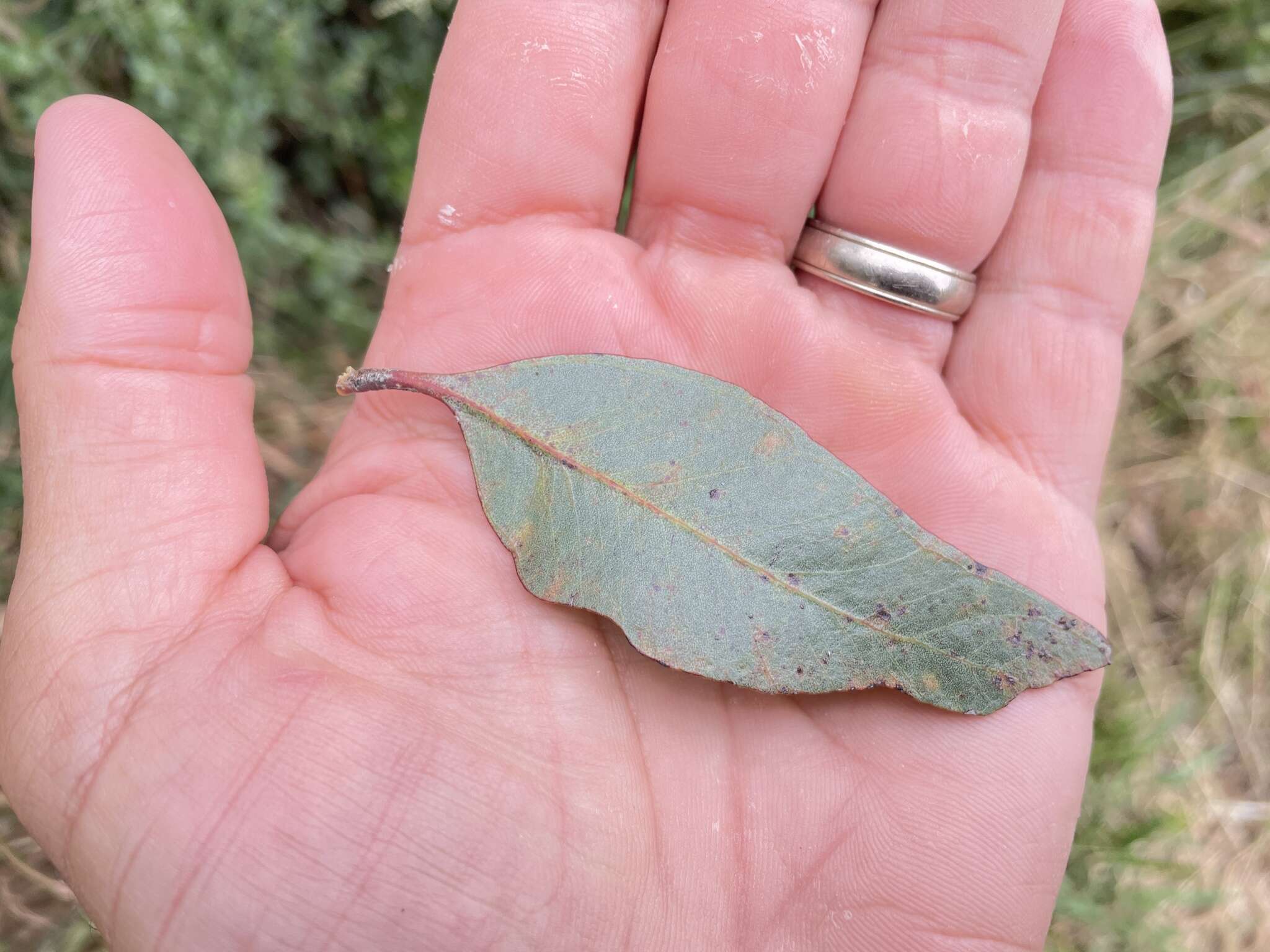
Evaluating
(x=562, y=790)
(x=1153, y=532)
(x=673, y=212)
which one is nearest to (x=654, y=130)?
(x=673, y=212)

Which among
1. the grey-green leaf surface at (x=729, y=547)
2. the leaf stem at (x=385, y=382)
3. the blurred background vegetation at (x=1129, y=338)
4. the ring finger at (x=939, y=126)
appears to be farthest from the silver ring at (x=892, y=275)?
the blurred background vegetation at (x=1129, y=338)

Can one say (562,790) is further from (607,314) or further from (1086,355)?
(1086,355)

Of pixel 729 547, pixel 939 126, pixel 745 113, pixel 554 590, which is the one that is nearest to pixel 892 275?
pixel 939 126

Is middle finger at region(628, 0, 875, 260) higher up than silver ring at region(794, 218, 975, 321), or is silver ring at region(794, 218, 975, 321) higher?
middle finger at region(628, 0, 875, 260)

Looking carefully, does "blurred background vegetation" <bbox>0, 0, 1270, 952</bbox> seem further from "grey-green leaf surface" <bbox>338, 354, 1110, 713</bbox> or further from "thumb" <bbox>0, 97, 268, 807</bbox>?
"grey-green leaf surface" <bbox>338, 354, 1110, 713</bbox>

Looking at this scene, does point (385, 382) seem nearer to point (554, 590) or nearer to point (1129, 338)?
Result: point (554, 590)

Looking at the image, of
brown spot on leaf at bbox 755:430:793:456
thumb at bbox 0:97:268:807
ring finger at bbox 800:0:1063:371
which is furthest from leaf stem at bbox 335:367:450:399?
ring finger at bbox 800:0:1063:371
